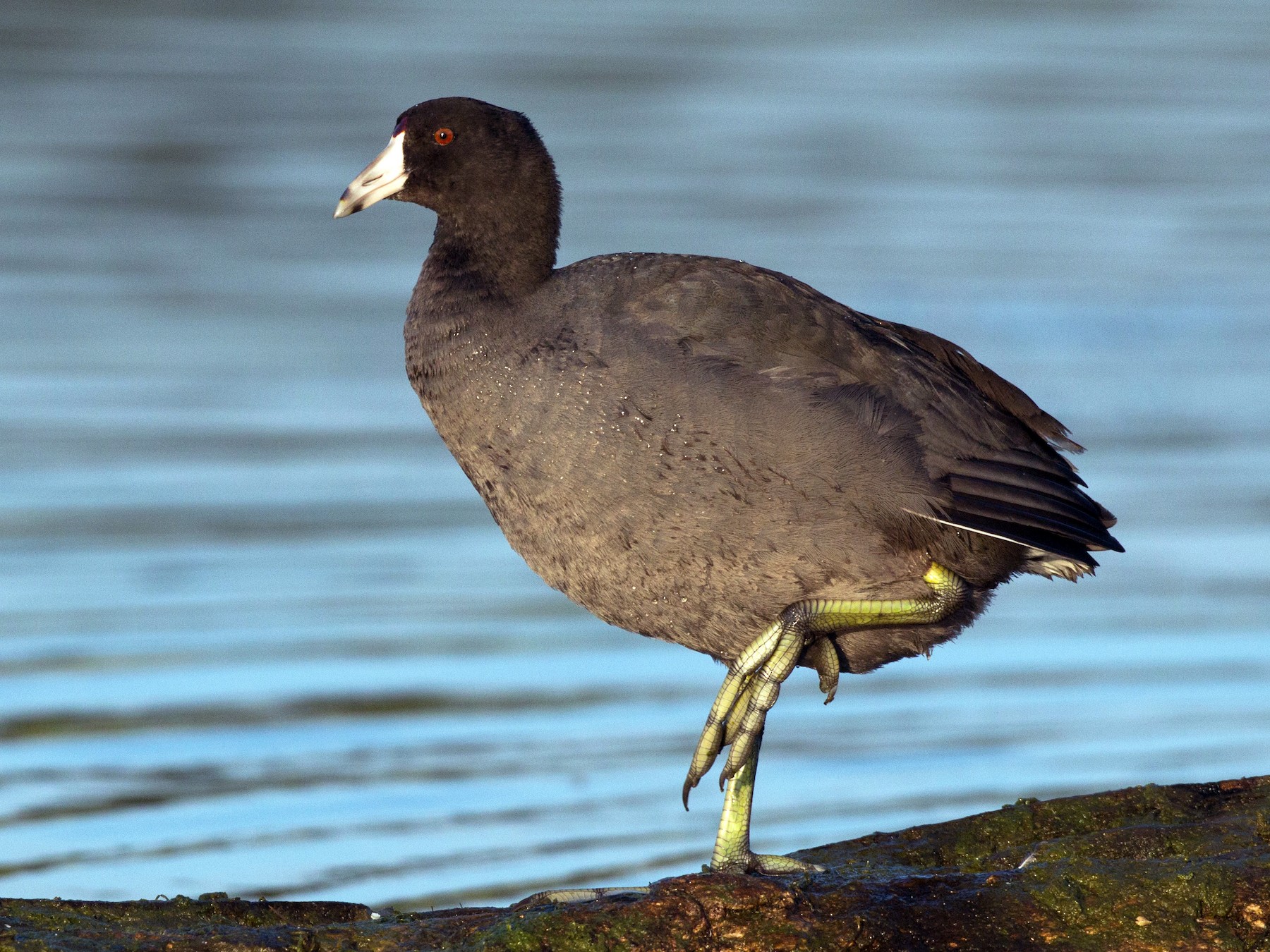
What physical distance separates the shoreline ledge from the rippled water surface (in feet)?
5.05

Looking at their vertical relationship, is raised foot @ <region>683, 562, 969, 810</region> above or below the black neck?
below

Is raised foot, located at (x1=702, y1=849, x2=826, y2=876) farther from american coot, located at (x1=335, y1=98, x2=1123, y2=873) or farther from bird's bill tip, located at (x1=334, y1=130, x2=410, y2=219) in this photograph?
bird's bill tip, located at (x1=334, y1=130, x2=410, y2=219)

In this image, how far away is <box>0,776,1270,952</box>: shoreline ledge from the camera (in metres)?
3.55

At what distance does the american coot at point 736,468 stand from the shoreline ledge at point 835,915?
1.56 feet

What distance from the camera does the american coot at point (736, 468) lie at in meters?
4.12

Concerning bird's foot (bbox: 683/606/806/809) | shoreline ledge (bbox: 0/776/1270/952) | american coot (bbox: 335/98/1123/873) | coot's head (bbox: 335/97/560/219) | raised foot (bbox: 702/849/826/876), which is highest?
coot's head (bbox: 335/97/560/219)

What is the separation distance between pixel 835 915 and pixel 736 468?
36.8 inches

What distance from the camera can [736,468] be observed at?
4.10 m

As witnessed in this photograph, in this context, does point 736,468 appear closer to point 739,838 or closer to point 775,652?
point 775,652

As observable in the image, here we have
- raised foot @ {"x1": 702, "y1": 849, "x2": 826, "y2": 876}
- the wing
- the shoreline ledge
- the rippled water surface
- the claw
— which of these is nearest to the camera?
the shoreline ledge

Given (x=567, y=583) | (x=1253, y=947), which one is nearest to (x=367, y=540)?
(x=567, y=583)

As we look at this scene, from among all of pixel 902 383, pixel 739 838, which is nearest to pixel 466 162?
pixel 902 383

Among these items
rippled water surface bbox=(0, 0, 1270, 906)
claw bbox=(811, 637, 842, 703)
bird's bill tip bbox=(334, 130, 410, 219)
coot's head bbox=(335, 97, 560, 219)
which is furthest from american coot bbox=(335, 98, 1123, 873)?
rippled water surface bbox=(0, 0, 1270, 906)

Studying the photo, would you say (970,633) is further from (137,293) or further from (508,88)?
(508,88)
